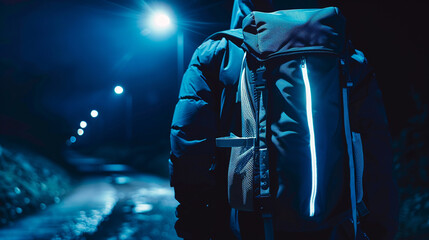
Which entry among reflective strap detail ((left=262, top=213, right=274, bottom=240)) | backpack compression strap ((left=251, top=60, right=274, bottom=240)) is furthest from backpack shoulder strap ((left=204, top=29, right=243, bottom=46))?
reflective strap detail ((left=262, top=213, right=274, bottom=240))

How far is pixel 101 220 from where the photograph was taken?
24.9 feet

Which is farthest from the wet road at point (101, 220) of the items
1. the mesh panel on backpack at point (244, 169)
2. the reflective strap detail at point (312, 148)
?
the reflective strap detail at point (312, 148)

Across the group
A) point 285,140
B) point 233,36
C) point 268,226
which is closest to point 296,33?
point 233,36

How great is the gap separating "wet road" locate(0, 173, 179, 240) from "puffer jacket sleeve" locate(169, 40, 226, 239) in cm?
468

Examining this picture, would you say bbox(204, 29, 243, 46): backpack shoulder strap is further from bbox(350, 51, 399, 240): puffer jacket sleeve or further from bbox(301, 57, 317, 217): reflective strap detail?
bbox(350, 51, 399, 240): puffer jacket sleeve

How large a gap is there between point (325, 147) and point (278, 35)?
0.53m

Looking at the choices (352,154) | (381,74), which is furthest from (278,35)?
(381,74)

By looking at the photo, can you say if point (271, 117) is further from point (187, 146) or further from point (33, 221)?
point (33, 221)

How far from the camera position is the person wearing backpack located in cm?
147

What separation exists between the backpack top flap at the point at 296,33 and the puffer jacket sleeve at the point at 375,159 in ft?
0.86

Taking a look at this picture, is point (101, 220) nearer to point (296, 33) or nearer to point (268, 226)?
point (268, 226)

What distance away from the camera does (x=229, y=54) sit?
1782mm

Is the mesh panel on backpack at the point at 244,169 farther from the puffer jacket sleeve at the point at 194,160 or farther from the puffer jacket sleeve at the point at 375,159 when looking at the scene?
the puffer jacket sleeve at the point at 375,159

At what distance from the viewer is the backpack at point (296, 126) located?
57.6 inches
